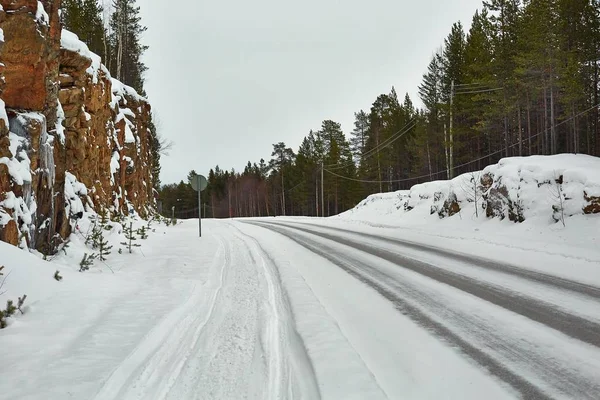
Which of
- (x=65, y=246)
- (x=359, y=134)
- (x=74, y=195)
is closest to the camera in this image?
(x=65, y=246)

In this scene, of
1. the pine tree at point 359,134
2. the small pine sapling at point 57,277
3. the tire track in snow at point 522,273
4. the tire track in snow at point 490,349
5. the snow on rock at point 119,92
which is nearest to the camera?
the tire track in snow at point 490,349

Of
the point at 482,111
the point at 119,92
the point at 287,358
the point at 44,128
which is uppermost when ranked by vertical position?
the point at 482,111

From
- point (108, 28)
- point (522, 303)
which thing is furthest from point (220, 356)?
point (108, 28)

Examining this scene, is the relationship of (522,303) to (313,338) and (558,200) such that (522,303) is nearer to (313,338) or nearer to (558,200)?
(313,338)

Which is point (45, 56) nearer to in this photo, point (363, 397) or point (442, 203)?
point (363, 397)

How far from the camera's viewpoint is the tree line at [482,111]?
21.1m

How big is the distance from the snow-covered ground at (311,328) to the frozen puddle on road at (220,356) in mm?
16

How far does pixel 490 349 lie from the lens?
10.6 feet

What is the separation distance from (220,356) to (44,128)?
23.3 feet

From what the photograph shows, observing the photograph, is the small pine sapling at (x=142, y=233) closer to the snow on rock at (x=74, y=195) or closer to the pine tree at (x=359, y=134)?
the snow on rock at (x=74, y=195)

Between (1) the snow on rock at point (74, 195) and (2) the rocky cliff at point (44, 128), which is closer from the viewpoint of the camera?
(2) the rocky cliff at point (44, 128)

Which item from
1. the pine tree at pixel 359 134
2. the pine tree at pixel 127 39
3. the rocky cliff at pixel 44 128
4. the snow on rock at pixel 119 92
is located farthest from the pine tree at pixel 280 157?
the rocky cliff at pixel 44 128

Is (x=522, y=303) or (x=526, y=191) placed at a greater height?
(x=526, y=191)

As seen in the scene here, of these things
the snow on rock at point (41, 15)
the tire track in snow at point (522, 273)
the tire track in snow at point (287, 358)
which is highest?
the snow on rock at point (41, 15)
